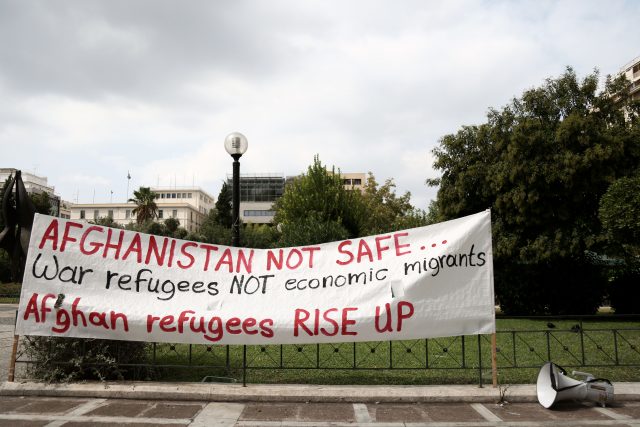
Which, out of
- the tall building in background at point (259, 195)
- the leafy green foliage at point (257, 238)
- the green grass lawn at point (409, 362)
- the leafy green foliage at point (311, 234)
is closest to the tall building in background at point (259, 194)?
the tall building in background at point (259, 195)

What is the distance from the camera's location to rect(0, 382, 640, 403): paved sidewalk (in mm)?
6207

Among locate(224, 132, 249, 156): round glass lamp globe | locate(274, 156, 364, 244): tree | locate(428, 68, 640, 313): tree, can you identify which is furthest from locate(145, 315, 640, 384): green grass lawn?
locate(274, 156, 364, 244): tree

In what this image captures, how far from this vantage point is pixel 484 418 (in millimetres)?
5555

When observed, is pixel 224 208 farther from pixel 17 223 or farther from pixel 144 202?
pixel 17 223

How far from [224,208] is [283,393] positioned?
67911mm

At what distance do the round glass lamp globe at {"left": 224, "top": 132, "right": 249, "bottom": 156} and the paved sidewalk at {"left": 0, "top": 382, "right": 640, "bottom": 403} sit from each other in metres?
4.03

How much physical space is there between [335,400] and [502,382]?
2.57 metres

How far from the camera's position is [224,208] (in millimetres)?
72688

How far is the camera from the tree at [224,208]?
70.3 meters

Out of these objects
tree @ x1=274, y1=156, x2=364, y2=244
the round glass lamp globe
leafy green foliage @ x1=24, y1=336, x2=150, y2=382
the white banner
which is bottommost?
leafy green foliage @ x1=24, y1=336, x2=150, y2=382

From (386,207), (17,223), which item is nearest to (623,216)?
(17,223)

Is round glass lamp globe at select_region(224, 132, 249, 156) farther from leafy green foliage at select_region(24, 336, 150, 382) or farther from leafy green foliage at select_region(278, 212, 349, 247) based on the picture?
leafy green foliage at select_region(278, 212, 349, 247)

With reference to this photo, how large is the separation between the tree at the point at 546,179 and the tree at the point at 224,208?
5002cm

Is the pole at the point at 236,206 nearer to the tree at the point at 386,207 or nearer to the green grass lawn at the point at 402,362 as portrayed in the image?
the green grass lawn at the point at 402,362
